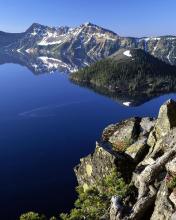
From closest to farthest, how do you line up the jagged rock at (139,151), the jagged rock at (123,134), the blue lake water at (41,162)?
the jagged rock at (139,151) < the jagged rock at (123,134) < the blue lake water at (41,162)

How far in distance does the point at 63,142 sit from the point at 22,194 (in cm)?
5093

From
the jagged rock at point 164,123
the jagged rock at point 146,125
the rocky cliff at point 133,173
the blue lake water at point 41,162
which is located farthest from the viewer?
the blue lake water at point 41,162

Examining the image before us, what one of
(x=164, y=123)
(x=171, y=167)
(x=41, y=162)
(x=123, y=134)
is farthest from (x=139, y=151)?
(x=41, y=162)

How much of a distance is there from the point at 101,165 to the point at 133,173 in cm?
1213

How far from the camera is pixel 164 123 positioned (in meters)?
62.8

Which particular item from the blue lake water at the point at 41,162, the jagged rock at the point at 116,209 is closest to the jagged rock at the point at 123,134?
the jagged rock at the point at 116,209

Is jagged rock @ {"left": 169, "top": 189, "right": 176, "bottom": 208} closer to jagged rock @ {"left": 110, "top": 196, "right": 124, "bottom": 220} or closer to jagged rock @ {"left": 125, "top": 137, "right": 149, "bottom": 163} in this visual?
jagged rock @ {"left": 110, "top": 196, "right": 124, "bottom": 220}

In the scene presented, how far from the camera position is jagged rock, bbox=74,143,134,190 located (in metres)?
62.3

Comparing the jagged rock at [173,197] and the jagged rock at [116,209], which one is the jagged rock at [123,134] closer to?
the jagged rock at [116,209]

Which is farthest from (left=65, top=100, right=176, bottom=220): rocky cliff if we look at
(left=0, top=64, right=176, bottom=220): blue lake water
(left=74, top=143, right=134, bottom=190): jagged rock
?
(left=0, top=64, right=176, bottom=220): blue lake water

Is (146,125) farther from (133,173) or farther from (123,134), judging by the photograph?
(133,173)

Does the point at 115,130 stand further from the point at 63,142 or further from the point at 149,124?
the point at 63,142

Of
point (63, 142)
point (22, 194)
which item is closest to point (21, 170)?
point (22, 194)

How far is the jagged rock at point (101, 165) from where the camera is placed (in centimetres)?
6233
